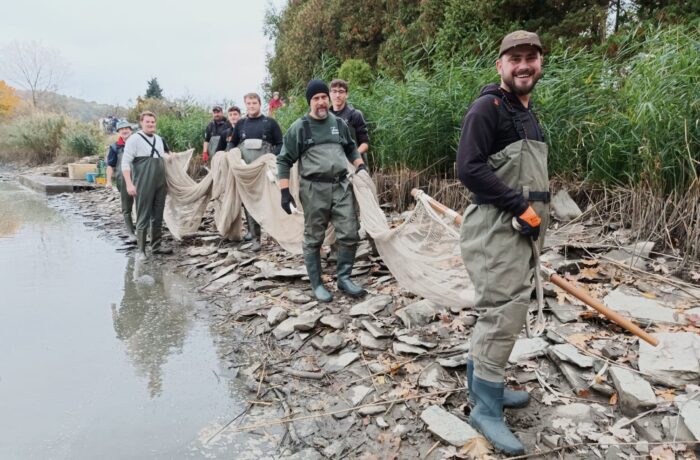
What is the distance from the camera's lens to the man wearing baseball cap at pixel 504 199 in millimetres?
2000

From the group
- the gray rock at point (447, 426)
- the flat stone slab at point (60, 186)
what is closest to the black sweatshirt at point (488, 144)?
the gray rock at point (447, 426)

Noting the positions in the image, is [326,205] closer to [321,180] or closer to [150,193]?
[321,180]

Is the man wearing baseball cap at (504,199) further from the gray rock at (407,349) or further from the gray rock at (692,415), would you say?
the gray rock at (407,349)

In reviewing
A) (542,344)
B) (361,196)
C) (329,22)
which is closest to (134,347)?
(361,196)

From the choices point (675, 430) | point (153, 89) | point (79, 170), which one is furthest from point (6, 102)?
point (675, 430)

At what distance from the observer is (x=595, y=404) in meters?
2.35

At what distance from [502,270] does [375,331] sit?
142 cm

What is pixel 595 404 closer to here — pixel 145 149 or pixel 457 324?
pixel 457 324

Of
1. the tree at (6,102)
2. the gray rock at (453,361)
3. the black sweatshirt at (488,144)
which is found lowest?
the gray rock at (453,361)

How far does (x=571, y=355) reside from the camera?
2.61m

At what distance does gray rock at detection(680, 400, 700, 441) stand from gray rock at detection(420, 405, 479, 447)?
86 centimetres

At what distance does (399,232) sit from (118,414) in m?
2.01

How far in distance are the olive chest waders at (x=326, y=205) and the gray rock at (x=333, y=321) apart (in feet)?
1.16

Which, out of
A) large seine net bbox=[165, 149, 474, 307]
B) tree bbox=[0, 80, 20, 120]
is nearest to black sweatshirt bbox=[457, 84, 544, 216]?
large seine net bbox=[165, 149, 474, 307]
